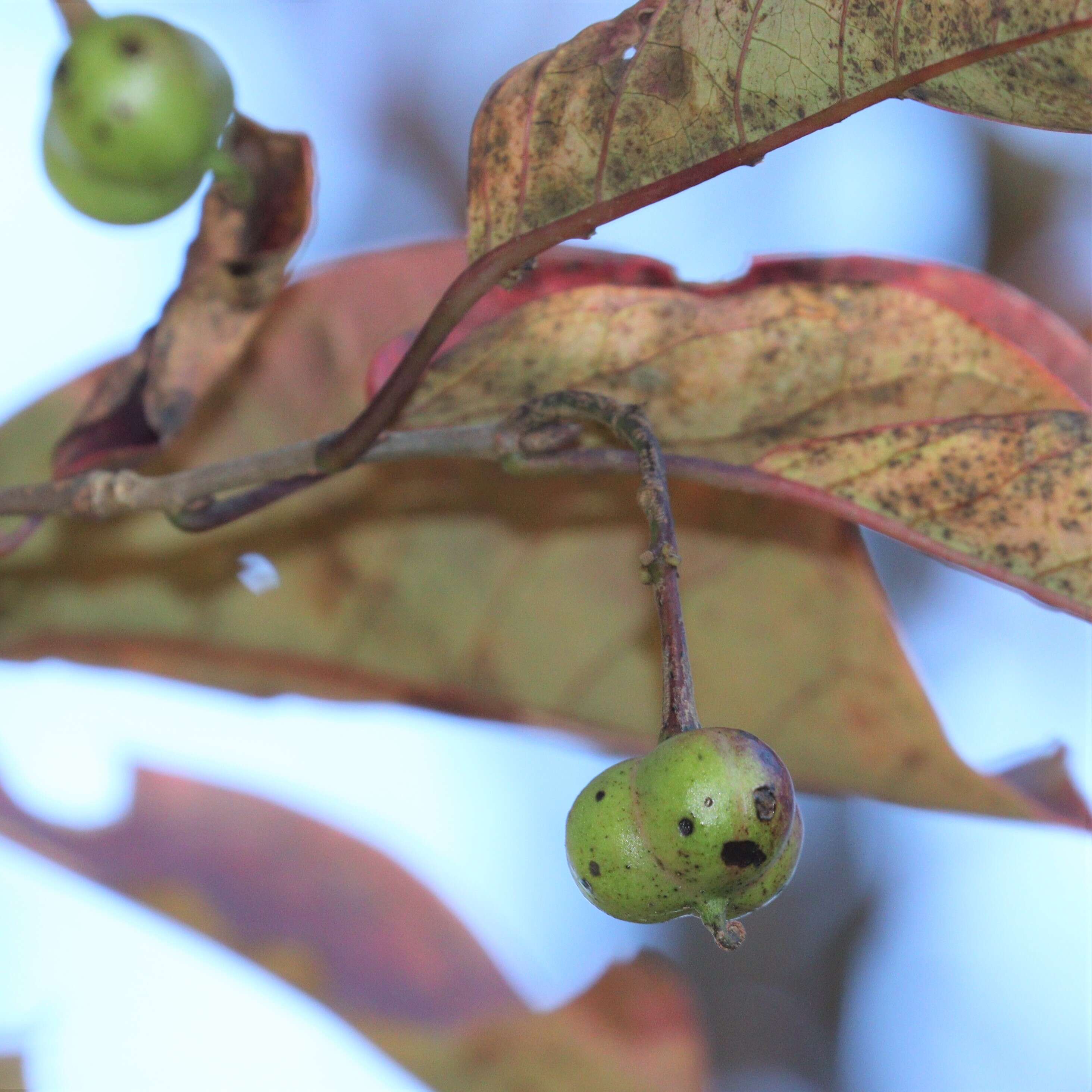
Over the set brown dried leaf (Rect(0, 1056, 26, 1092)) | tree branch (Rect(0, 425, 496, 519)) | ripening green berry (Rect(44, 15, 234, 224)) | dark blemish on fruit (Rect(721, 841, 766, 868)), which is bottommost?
dark blemish on fruit (Rect(721, 841, 766, 868))

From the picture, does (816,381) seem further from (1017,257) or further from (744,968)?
(744,968)

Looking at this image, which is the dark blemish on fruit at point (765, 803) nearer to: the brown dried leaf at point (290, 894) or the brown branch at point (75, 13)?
the brown dried leaf at point (290, 894)

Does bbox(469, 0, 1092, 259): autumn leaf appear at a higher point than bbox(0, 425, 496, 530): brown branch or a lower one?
higher

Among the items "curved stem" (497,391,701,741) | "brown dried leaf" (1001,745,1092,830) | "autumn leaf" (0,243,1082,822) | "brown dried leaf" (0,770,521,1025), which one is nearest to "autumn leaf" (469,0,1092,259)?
"curved stem" (497,391,701,741)

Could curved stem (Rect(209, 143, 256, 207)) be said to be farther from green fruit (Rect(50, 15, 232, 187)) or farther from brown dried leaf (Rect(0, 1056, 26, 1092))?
brown dried leaf (Rect(0, 1056, 26, 1092))

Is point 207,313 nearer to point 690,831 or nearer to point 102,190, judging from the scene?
point 102,190
